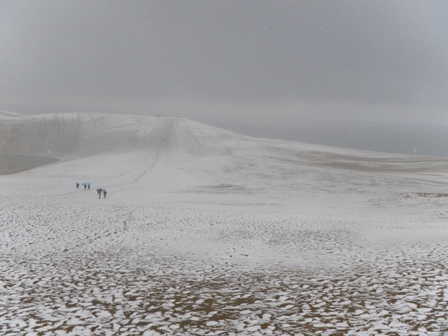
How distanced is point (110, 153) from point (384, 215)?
70228 millimetres

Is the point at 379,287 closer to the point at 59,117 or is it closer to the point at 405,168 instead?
the point at 405,168

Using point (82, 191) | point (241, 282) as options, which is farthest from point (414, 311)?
point (82, 191)

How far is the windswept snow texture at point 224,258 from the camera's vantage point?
1093 centimetres

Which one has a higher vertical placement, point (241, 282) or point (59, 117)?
point (59, 117)

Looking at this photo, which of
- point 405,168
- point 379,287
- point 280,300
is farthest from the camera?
point 405,168

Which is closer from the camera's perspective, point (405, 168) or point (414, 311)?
point (414, 311)

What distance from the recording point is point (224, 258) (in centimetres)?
1839

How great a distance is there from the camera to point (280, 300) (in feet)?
41.0

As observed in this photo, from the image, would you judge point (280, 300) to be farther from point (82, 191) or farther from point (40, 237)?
point (82, 191)

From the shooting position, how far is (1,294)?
42.8 feet

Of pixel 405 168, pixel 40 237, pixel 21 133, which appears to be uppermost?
pixel 21 133

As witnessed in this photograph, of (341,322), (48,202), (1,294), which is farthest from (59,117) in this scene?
Result: (341,322)

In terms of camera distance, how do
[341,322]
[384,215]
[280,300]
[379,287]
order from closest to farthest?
[341,322], [280,300], [379,287], [384,215]

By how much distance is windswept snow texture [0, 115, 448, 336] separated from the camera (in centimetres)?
1093
